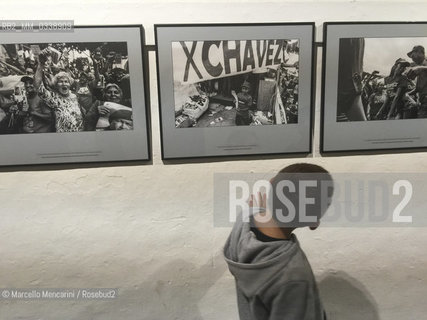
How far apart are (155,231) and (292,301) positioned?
65cm

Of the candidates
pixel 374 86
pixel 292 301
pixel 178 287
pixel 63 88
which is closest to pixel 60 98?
pixel 63 88

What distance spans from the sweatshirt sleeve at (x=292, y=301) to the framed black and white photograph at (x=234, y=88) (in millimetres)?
578

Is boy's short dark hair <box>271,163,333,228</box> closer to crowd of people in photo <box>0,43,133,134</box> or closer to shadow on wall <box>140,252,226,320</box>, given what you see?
shadow on wall <box>140,252,226,320</box>

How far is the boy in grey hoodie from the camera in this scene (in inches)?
30.8

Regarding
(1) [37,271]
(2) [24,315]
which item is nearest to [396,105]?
(1) [37,271]

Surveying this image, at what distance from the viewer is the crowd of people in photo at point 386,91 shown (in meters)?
1.25

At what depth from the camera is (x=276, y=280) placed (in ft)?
2.58

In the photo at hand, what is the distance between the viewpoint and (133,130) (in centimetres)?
120

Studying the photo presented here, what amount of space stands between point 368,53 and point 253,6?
46 cm

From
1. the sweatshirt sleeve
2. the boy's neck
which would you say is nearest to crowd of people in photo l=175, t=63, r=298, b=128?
the boy's neck

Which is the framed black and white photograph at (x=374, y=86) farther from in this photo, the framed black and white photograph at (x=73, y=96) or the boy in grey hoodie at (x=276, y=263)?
the framed black and white photograph at (x=73, y=96)

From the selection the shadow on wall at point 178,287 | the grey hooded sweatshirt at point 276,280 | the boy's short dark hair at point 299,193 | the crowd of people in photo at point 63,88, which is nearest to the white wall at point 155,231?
the shadow on wall at point 178,287

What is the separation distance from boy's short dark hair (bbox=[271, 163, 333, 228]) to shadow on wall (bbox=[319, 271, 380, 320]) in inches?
21.5

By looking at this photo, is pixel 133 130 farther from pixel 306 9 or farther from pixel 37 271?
pixel 306 9
